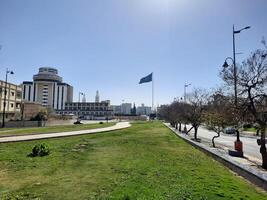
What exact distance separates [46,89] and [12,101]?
333 ft

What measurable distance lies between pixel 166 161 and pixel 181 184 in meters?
4.37

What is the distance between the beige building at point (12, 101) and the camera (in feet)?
205

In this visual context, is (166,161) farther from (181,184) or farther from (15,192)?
(15,192)

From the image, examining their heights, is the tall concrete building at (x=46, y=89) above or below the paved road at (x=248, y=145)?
above

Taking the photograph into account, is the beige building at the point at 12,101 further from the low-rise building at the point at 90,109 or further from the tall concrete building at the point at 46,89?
the tall concrete building at the point at 46,89

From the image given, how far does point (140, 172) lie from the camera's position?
32.7 ft

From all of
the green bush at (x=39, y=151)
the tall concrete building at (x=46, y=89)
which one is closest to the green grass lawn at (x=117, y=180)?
the green bush at (x=39, y=151)

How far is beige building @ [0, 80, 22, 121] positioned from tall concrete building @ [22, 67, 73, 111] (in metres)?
91.6

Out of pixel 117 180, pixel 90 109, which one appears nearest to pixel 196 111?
pixel 117 180

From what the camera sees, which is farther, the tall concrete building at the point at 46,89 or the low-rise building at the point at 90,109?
the tall concrete building at the point at 46,89

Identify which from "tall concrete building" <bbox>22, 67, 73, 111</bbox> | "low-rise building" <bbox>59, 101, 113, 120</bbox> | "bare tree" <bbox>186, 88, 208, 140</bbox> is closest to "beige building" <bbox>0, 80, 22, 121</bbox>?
"bare tree" <bbox>186, 88, 208, 140</bbox>

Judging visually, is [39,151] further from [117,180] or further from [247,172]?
[247,172]

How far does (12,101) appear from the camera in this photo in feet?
223

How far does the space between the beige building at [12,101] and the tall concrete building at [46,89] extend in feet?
301
